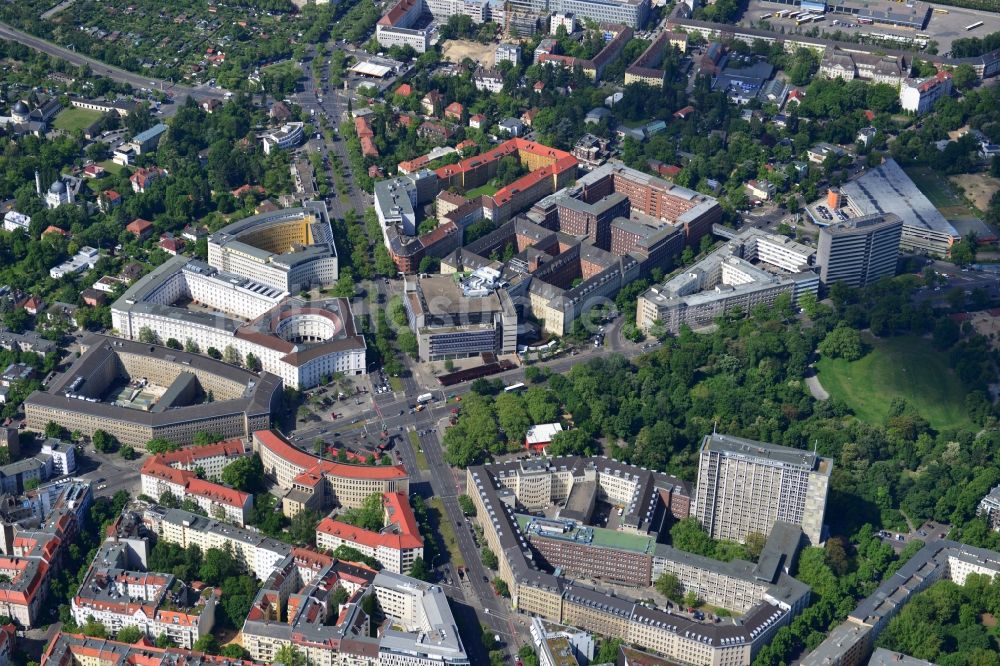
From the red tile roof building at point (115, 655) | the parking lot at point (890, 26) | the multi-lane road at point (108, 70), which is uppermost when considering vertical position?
the parking lot at point (890, 26)

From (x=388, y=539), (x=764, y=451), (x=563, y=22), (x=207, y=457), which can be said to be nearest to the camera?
(x=388, y=539)

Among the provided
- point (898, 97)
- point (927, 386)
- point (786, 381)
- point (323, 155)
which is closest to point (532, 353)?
point (786, 381)

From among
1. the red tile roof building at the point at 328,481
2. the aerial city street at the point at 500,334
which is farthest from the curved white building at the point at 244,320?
the red tile roof building at the point at 328,481

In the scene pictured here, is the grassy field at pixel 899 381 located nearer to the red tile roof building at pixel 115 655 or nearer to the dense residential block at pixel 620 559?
the dense residential block at pixel 620 559

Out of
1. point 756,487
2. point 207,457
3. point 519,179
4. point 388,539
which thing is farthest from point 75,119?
point 756,487

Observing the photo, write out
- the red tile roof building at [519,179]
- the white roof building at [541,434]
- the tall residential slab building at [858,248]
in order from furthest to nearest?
the red tile roof building at [519,179], the tall residential slab building at [858,248], the white roof building at [541,434]

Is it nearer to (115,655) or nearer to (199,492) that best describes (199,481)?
(199,492)
